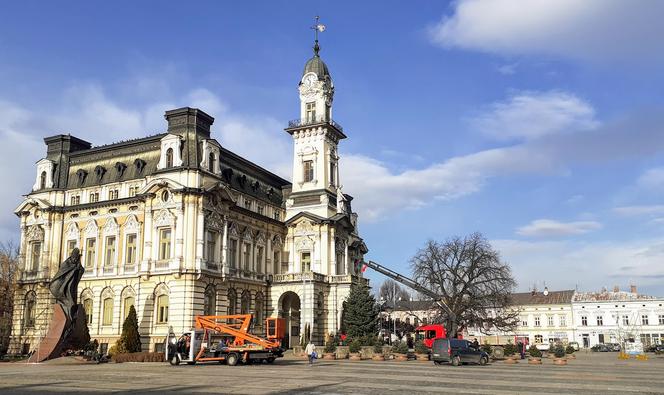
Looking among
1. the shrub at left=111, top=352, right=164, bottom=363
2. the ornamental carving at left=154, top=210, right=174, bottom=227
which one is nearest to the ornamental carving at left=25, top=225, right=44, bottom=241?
the ornamental carving at left=154, top=210, right=174, bottom=227

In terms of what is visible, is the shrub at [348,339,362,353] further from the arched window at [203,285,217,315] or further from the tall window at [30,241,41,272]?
the tall window at [30,241,41,272]

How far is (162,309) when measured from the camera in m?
49.9

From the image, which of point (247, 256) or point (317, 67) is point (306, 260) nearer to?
point (247, 256)

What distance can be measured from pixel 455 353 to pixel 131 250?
2902 cm

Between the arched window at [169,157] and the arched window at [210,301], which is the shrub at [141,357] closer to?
the arched window at [210,301]

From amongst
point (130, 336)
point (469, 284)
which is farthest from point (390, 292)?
point (130, 336)

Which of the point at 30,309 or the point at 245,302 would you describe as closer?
the point at 30,309

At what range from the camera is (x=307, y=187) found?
2571 inches

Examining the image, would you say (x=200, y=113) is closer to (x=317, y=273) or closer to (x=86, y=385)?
(x=317, y=273)

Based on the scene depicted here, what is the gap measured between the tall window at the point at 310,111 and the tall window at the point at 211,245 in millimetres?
19893

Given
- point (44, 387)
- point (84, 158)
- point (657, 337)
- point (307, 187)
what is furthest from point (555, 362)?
point (657, 337)

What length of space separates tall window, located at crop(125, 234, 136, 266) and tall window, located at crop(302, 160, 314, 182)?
1985cm

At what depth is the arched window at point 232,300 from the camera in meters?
54.3

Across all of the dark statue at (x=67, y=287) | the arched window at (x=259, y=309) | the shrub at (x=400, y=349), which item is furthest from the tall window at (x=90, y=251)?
the shrub at (x=400, y=349)
